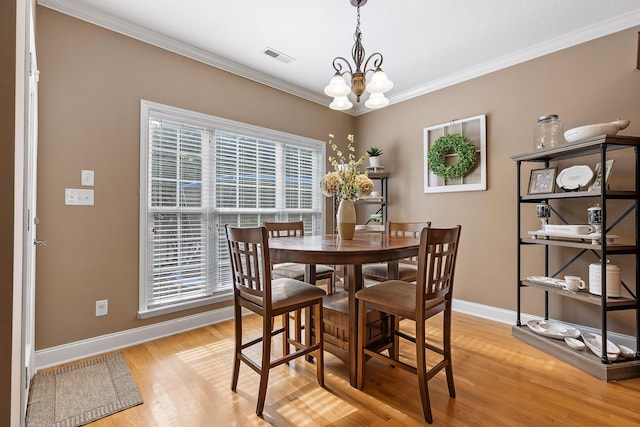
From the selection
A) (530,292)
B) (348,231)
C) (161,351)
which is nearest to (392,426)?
(348,231)

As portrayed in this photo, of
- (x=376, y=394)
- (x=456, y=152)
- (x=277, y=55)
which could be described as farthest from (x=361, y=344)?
(x=277, y=55)

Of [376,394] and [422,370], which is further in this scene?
[376,394]

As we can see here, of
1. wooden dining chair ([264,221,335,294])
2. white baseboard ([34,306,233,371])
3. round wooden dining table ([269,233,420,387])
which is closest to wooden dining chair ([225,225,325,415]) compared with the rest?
round wooden dining table ([269,233,420,387])

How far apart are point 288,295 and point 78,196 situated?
6.09 ft

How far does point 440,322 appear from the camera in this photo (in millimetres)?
3023

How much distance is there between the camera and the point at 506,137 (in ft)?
10.2

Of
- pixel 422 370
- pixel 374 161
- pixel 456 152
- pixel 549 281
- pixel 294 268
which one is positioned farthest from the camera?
pixel 374 161

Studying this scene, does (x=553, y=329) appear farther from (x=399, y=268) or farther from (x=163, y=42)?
(x=163, y=42)

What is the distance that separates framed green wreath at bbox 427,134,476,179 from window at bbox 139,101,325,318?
6.00 feet

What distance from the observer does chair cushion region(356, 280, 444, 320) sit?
168 centimetres

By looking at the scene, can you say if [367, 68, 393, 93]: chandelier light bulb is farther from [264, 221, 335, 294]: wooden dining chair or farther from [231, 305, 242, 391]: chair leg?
[231, 305, 242, 391]: chair leg

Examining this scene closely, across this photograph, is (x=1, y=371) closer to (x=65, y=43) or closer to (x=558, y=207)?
(x=65, y=43)

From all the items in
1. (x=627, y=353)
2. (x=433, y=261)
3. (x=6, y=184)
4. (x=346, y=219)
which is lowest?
(x=627, y=353)

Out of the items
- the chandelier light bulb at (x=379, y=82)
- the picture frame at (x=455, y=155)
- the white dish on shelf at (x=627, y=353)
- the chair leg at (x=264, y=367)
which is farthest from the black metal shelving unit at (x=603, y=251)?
the chair leg at (x=264, y=367)
